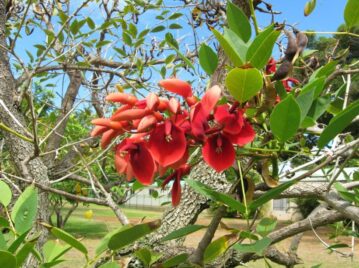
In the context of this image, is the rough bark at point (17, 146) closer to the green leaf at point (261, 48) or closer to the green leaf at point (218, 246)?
the green leaf at point (218, 246)

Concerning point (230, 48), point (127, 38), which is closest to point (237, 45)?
point (230, 48)

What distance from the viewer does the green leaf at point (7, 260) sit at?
373 millimetres

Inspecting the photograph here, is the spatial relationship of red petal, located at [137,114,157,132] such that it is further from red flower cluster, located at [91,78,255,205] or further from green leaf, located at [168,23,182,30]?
green leaf, located at [168,23,182,30]

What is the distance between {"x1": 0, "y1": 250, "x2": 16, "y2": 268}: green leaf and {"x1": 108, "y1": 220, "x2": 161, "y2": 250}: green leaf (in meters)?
0.11

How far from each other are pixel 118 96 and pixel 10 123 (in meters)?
0.93

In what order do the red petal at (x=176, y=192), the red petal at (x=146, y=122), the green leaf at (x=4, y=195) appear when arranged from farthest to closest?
the green leaf at (x=4, y=195) → the red petal at (x=176, y=192) → the red petal at (x=146, y=122)

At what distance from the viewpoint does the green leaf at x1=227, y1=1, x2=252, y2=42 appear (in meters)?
0.51

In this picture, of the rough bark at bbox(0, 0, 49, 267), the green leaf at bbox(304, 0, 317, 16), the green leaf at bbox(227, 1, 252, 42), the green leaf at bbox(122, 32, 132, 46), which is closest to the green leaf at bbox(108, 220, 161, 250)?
the green leaf at bbox(227, 1, 252, 42)

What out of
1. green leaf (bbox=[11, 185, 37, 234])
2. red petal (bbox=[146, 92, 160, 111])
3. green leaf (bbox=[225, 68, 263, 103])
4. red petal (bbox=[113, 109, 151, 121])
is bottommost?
green leaf (bbox=[11, 185, 37, 234])

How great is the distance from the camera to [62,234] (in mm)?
469

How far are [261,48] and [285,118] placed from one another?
66mm

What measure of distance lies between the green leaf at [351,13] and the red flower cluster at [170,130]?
0.22 metres

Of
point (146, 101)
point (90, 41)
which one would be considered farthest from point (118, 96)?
point (90, 41)

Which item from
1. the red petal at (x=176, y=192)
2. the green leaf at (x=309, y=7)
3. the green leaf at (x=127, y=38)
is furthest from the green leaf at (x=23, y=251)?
the green leaf at (x=127, y=38)
